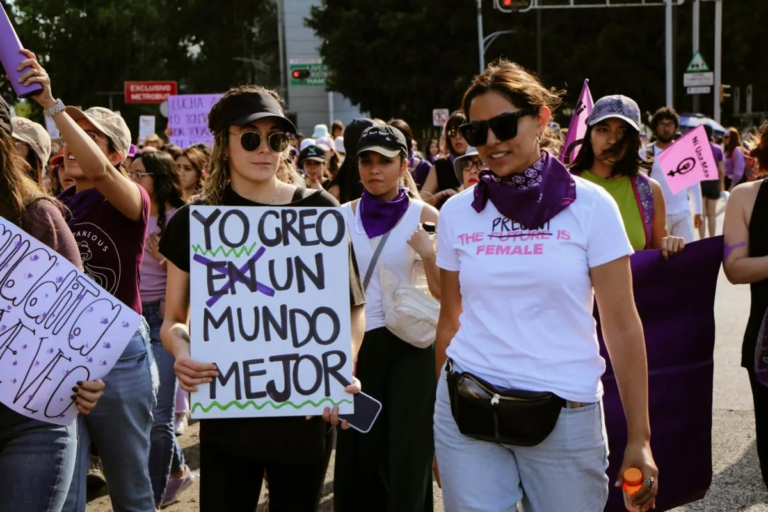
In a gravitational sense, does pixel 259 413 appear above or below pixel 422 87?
below

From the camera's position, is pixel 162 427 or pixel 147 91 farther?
pixel 147 91

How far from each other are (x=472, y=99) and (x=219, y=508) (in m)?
1.50

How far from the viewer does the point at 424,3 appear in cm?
4472

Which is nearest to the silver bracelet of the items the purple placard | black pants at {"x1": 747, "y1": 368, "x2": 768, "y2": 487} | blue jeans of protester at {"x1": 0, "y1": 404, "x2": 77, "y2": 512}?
Result: the purple placard

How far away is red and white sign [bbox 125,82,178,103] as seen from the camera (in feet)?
120

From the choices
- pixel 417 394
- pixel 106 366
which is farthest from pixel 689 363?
pixel 106 366

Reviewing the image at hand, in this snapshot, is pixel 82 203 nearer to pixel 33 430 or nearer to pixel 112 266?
pixel 112 266

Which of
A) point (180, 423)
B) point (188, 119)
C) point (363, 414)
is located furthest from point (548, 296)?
point (188, 119)

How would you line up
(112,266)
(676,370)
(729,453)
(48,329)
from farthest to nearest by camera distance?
(729,453) < (676,370) < (112,266) < (48,329)

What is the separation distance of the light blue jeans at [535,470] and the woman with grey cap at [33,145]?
73.4 inches

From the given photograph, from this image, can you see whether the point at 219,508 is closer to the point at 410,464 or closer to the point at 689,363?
the point at 410,464

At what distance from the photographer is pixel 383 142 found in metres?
4.76

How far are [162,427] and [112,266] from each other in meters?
1.48

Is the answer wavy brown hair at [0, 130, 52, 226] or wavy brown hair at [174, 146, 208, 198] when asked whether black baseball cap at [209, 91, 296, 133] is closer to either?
wavy brown hair at [0, 130, 52, 226]
